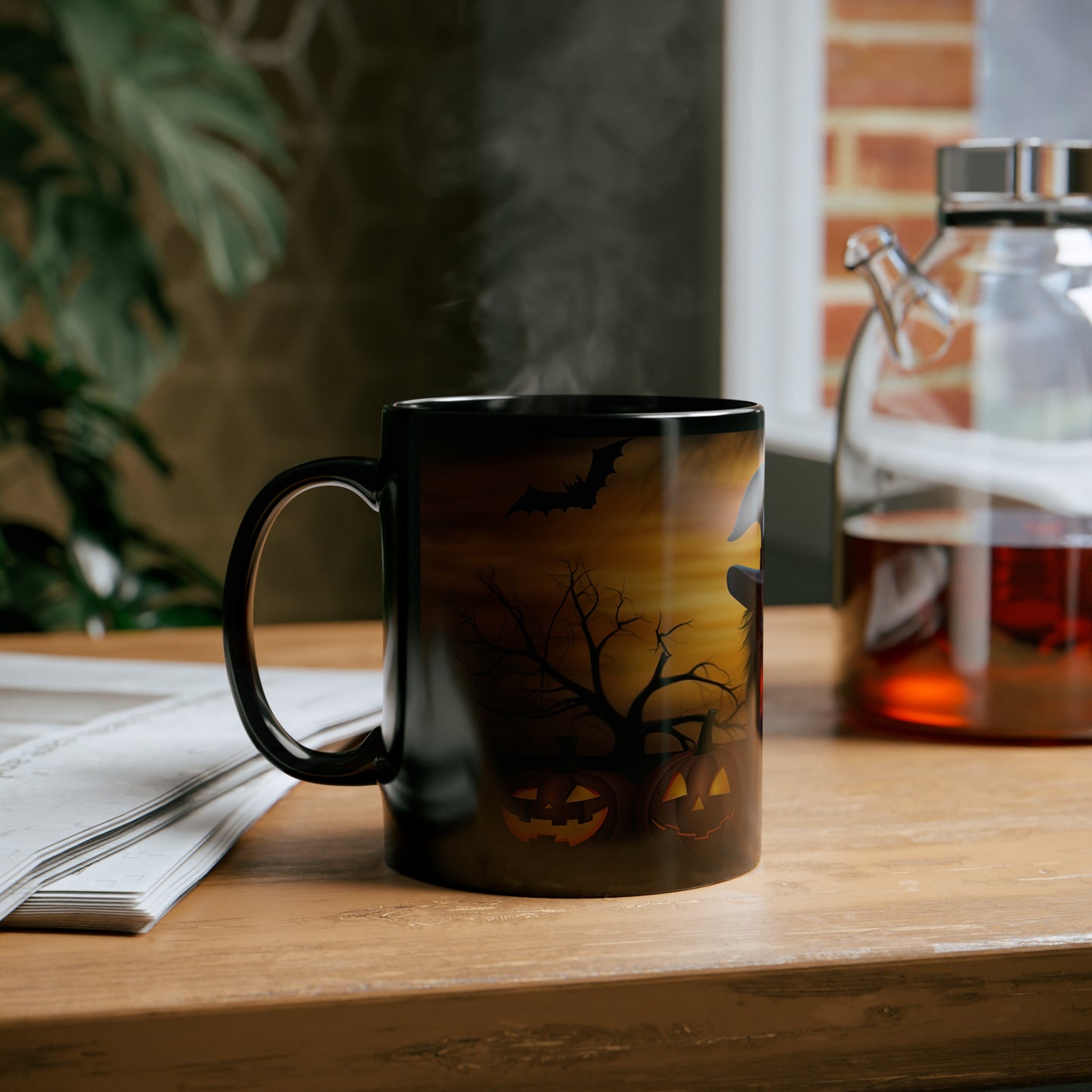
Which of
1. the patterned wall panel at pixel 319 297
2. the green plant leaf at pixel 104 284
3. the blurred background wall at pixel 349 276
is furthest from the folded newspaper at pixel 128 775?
the patterned wall panel at pixel 319 297

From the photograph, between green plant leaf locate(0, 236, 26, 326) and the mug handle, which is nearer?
the mug handle

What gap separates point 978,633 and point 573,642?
252mm

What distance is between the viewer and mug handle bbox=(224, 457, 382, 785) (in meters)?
0.42

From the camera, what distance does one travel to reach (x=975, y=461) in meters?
0.63

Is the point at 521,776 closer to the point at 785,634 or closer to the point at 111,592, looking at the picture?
the point at 785,634

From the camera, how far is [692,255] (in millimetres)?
1733

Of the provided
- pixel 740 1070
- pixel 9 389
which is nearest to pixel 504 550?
pixel 740 1070

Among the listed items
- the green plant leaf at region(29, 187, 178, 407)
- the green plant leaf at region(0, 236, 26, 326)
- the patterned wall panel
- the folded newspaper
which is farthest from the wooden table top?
the patterned wall panel

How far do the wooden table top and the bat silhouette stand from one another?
117 mm

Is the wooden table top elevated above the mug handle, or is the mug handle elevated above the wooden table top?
the mug handle

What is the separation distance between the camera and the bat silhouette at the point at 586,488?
383mm

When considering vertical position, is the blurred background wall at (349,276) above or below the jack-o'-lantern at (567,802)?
above

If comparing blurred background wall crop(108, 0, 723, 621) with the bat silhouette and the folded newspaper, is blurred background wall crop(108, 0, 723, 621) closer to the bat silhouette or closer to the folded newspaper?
the folded newspaper

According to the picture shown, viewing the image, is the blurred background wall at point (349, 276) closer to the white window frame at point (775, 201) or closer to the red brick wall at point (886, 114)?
the white window frame at point (775, 201)
